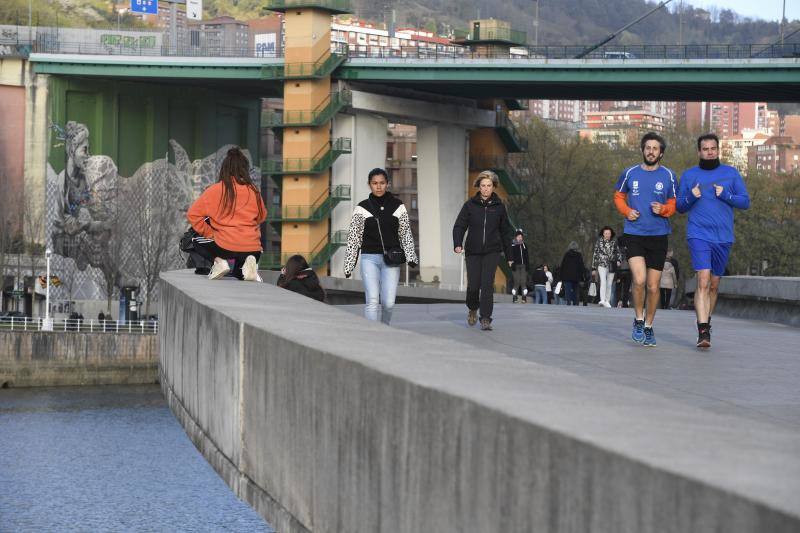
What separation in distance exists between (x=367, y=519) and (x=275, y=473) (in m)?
1.93

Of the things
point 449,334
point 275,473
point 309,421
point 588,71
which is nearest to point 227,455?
point 275,473

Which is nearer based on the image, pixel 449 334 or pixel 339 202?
pixel 449 334

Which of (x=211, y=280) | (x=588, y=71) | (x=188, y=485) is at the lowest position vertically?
(x=188, y=485)

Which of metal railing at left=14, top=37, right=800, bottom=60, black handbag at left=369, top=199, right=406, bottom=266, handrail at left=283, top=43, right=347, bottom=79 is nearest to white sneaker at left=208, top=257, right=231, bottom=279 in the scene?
black handbag at left=369, top=199, right=406, bottom=266

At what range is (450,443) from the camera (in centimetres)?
582

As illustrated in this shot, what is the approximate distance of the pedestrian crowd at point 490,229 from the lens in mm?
15570

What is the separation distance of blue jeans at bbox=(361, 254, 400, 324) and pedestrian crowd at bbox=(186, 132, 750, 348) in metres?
0.01

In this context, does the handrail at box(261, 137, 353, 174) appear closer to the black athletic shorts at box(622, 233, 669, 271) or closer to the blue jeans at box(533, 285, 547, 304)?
the blue jeans at box(533, 285, 547, 304)

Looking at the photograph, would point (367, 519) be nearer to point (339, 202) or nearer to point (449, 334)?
point (449, 334)

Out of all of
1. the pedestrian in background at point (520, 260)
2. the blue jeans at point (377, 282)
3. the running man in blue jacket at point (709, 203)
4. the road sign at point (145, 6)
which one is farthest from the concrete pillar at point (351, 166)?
the running man in blue jacket at point (709, 203)

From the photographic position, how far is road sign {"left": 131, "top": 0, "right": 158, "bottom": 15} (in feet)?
349

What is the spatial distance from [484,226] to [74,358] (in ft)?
209

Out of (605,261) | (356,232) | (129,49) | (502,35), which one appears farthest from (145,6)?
(356,232)

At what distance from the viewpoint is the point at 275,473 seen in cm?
884
